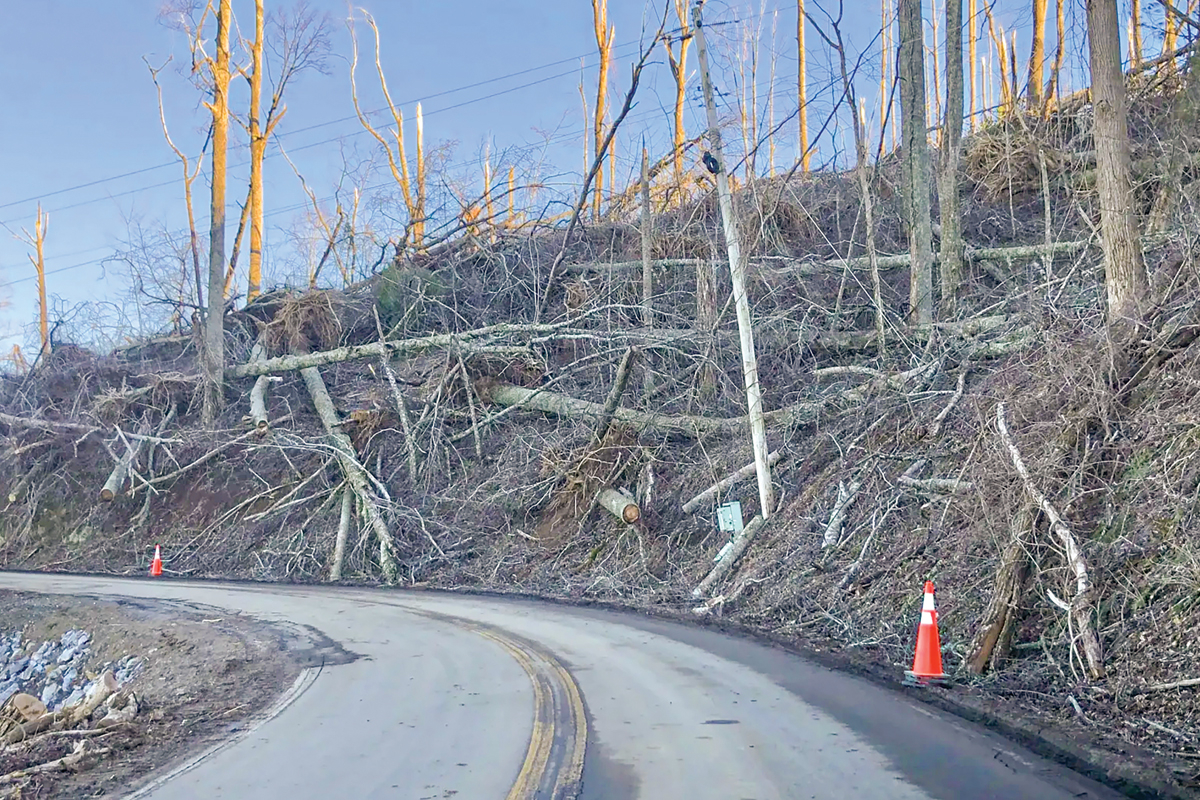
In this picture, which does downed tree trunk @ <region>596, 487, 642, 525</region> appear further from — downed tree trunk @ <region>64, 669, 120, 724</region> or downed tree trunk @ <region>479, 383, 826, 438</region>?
downed tree trunk @ <region>64, 669, 120, 724</region>

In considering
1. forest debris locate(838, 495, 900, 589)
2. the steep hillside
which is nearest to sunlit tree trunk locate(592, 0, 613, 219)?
the steep hillside

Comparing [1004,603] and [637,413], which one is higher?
[637,413]

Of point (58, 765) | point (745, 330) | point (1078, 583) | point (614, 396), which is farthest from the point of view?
point (614, 396)

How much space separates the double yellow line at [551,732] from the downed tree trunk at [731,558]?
4101 mm

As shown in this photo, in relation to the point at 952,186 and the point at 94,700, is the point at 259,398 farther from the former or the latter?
the point at 952,186

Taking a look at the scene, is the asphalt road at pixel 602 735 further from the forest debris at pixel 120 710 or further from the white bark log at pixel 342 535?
the white bark log at pixel 342 535

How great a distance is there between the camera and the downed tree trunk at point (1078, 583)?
7.52 metres

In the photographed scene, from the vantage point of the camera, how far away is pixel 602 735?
6.79 metres

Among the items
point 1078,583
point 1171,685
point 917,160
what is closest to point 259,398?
point 917,160

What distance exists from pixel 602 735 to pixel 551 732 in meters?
0.38

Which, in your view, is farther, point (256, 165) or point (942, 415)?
point (256, 165)

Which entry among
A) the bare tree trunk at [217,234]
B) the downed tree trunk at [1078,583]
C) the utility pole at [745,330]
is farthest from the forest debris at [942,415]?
the bare tree trunk at [217,234]

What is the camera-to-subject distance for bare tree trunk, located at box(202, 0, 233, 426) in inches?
992

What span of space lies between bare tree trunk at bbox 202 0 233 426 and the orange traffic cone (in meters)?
20.9
